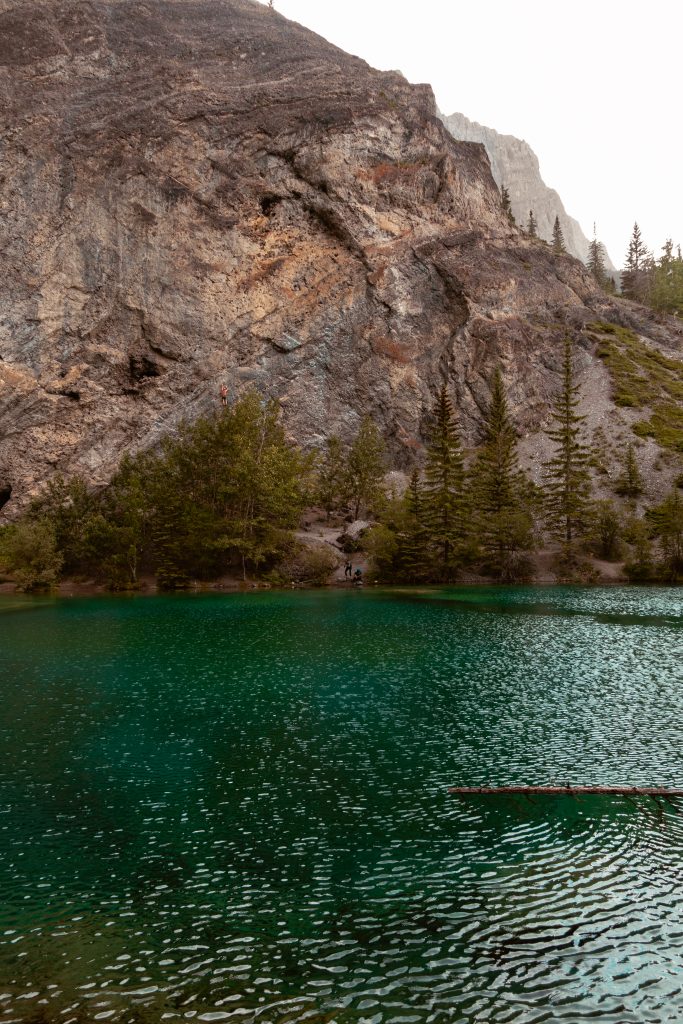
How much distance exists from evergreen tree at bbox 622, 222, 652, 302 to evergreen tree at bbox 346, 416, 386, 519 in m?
92.3

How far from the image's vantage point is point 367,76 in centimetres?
10619

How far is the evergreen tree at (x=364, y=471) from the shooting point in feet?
279

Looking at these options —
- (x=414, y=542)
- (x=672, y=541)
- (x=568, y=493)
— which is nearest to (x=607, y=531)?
(x=568, y=493)

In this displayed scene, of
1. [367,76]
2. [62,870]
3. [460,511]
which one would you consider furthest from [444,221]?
[62,870]

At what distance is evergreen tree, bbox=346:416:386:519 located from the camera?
279 feet

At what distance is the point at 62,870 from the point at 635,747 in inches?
537

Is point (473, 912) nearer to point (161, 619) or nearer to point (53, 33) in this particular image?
point (161, 619)

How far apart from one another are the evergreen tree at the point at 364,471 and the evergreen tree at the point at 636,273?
9229 cm

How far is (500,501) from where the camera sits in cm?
7631

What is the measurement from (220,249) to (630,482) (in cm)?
6219

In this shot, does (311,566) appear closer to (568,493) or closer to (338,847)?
(568,493)

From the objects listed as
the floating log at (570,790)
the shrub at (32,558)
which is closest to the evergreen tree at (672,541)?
the floating log at (570,790)

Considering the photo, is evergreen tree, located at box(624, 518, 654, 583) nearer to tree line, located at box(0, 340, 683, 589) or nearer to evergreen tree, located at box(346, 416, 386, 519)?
tree line, located at box(0, 340, 683, 589)

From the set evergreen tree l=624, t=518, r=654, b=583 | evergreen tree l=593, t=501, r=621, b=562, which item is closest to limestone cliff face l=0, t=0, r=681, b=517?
evergreen tree l=593, t=501, r=621, b=562
